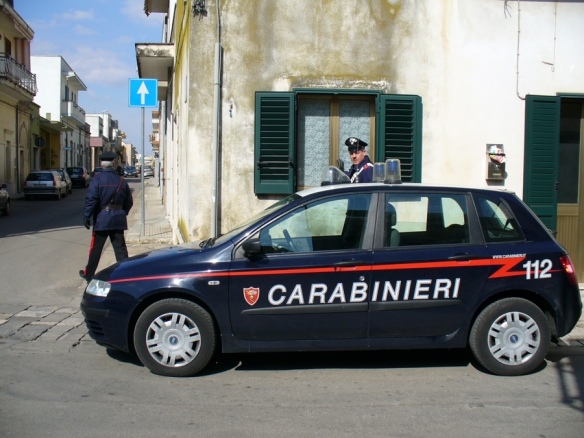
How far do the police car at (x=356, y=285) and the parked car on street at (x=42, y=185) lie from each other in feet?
90.7

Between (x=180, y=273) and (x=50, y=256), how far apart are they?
7.51 m

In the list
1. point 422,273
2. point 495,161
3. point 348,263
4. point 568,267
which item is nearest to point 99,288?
point 348,263

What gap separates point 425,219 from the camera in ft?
17.9

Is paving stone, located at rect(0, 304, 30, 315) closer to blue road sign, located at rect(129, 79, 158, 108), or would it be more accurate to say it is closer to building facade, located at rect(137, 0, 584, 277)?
building facade, located at rect(137, 0, 584, 277)

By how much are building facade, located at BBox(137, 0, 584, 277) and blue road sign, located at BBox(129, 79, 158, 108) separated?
348 cm

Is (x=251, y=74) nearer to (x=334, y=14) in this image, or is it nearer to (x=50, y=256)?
(x=334, y=14)

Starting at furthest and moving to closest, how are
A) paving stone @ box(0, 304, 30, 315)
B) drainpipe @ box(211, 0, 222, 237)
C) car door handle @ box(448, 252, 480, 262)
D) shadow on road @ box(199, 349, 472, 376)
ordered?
drainpipe @ box(211, 0, 222, 237)
paving stone @ box(0, 304, 30, 315)
shadow on road @ box(199, 349, 472, 376)
car door handle @ box(448, 252, 480, 262)

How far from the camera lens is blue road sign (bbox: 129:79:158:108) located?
40.4 feet

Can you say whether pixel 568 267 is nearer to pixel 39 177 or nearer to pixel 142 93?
pixel 142 93

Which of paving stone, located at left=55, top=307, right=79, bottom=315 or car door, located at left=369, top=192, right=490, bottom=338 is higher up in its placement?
car door, located at left=369, top=192, right=490, bottom=338

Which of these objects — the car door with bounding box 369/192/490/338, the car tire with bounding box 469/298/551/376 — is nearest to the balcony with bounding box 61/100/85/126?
the car door with bounding box 369/192/490/338

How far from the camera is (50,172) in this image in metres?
31.9

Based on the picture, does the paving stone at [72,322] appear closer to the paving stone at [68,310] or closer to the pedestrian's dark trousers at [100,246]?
the paving stone at [68,310]

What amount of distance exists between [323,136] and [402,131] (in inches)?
45.8
